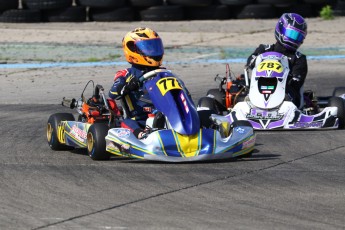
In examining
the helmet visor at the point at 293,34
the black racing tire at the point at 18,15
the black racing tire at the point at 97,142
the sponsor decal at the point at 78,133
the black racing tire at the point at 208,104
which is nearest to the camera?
the black racing tire at the point at 97,142

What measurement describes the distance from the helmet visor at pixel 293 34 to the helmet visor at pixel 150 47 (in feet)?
8.84

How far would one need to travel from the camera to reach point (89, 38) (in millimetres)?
19547

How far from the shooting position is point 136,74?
986cm

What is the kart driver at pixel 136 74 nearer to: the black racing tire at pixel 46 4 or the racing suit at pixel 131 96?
the racing suit at pixel 131 96

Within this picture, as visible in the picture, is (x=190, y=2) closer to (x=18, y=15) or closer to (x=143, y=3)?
(x=143, y=3)

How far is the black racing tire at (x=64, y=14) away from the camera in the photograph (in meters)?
21.0

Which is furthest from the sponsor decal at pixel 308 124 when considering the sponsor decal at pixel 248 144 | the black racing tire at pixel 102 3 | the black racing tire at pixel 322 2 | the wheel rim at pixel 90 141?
the black racing tire at pixel 322 2

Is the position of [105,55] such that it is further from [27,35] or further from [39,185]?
[39,185]

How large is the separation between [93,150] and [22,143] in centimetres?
139

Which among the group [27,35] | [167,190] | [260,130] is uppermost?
[167,190]

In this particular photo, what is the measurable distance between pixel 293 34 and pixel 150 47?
2.81m

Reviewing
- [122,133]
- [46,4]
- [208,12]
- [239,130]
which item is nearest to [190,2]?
[208,12]

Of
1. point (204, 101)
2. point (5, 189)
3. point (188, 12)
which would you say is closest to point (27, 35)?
point (188, 12)

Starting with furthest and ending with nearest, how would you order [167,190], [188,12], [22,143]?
[188,12]
[22,143]
[167,190]
